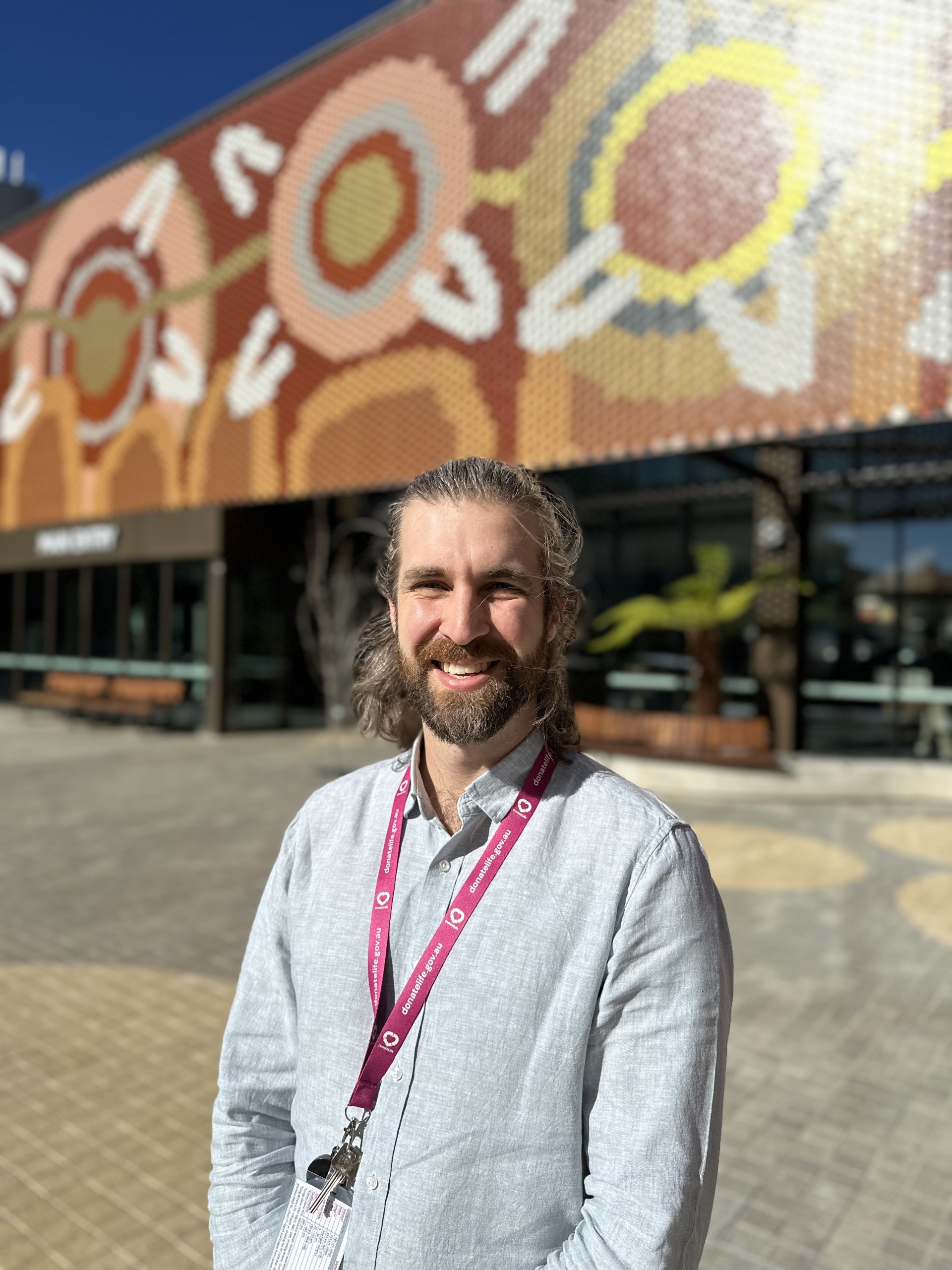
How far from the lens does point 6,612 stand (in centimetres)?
2494

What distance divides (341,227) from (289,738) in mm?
9198

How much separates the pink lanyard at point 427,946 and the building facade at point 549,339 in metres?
10.4

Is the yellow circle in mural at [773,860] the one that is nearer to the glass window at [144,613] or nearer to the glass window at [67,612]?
the glass window at [144,613]

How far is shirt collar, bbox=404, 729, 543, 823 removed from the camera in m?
1.73

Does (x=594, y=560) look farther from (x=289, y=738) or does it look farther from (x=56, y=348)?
(x=56, y=348)

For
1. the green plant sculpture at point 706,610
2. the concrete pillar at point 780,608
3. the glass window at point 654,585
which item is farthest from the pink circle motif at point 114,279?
the concrete pillar at point 780,608

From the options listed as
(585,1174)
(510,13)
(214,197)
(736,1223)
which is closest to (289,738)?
(214,197)

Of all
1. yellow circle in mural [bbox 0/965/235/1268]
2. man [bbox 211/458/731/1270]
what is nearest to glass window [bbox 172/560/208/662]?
yellow circle in mural [bbox 0/965/235/1268]

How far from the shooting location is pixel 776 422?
452 inches

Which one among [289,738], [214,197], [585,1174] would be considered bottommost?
[289,738]

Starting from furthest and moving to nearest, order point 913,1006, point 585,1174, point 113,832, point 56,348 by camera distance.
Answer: point 56,348, point 113,832, point 913,1006, point 585,1174

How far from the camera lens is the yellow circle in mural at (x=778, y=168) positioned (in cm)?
1130

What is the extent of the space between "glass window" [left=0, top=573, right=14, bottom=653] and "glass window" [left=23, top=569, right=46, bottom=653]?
1070mm

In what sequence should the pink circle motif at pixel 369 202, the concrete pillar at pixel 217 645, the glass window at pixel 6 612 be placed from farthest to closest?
the glass window at pixel 6 612 < the concrete pillar at pixel 217 645 < the pink circle motif at pixel 369 202
